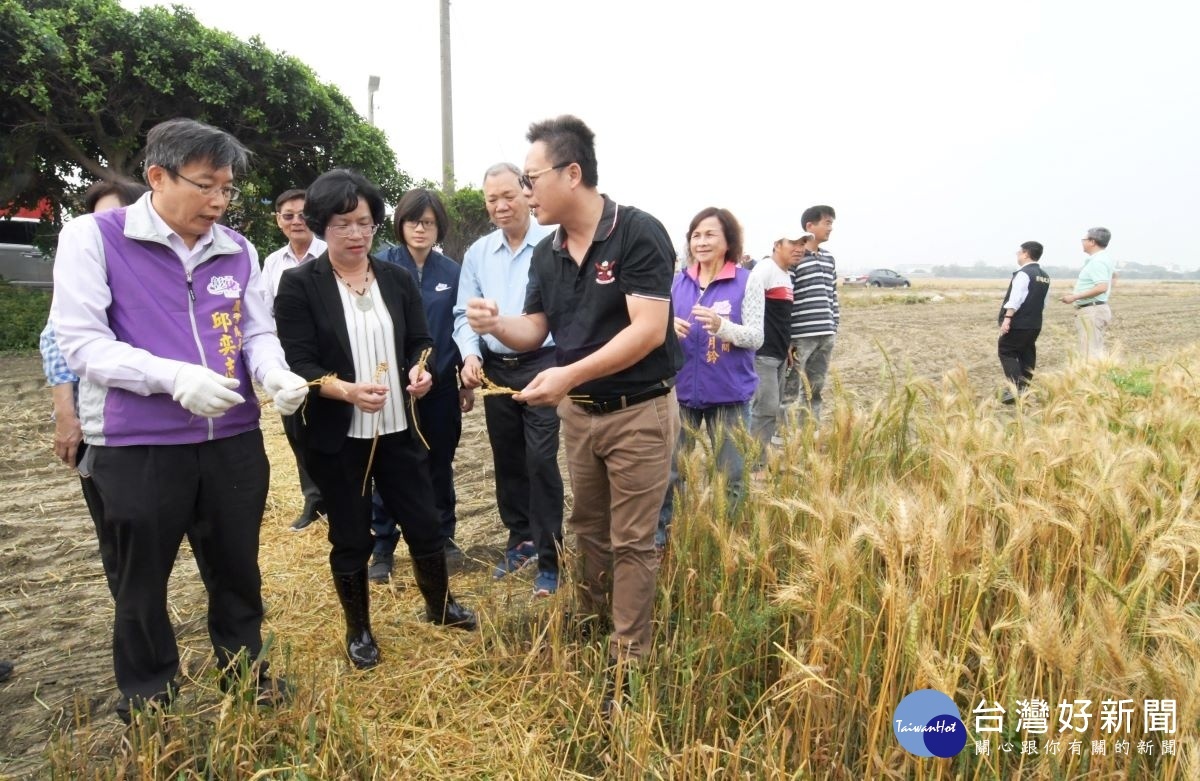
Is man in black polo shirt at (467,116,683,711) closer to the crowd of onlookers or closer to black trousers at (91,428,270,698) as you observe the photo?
the crowd of onlookers

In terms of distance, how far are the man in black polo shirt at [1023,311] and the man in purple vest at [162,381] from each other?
7124mm

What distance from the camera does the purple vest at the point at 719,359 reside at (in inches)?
146

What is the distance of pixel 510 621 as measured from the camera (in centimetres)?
284

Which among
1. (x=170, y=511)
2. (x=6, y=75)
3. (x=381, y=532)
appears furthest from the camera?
(x=6, y=75)

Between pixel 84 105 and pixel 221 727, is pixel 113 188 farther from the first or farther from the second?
pixel 84 105

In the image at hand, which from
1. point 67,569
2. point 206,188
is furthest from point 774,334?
point 67,569

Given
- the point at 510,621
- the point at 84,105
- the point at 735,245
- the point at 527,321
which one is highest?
the point at 84,105

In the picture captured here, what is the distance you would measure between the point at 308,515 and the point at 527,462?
1.55 meters

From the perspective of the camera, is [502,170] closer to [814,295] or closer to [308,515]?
[308,515]

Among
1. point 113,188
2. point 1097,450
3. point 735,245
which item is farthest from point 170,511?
point 1097,450

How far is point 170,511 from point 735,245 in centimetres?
284

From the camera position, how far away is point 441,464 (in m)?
3.62

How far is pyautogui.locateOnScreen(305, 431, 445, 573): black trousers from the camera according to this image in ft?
8.83

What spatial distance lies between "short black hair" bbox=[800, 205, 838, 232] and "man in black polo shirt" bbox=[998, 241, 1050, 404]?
9.71 feet
